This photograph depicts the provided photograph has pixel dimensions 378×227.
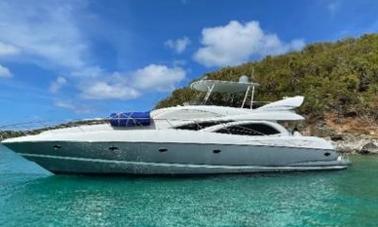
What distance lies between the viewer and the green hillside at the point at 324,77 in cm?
4266

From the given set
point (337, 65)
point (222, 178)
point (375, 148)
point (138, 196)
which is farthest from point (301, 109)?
point (138, 196)

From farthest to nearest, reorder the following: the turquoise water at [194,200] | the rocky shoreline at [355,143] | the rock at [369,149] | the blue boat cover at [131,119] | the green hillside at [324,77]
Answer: the green hillside at [324,77], the rocky shoreline at [355,143], the rock at [369,149], the blue boat cover at [131,119], the turquoise water at [194,200]

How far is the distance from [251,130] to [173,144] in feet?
10.9

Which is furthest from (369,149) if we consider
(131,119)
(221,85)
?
(131,119)

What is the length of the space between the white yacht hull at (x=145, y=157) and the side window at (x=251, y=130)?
70cm

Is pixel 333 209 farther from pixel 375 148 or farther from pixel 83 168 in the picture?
pixel 375 148

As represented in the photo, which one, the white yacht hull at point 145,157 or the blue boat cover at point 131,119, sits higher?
the blue boat cover at point 131,119

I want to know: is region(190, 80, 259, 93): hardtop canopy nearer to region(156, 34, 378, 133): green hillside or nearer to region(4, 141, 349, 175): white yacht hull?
region(4, 141, 349, 175): white yacht hull

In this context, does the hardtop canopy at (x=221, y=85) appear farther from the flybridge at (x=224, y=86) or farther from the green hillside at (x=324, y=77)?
the green hillside at (x=324, y=77)

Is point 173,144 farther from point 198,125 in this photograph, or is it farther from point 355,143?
point 355,143

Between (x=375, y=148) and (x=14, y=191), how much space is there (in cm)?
2335

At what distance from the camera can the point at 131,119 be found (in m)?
19.3

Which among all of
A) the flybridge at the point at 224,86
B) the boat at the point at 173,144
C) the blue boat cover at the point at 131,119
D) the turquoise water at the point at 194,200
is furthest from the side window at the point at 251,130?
the blue boat cover at the point at 131,119

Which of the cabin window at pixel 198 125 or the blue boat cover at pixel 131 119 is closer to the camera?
the blue boat cover at pixel 131 119
